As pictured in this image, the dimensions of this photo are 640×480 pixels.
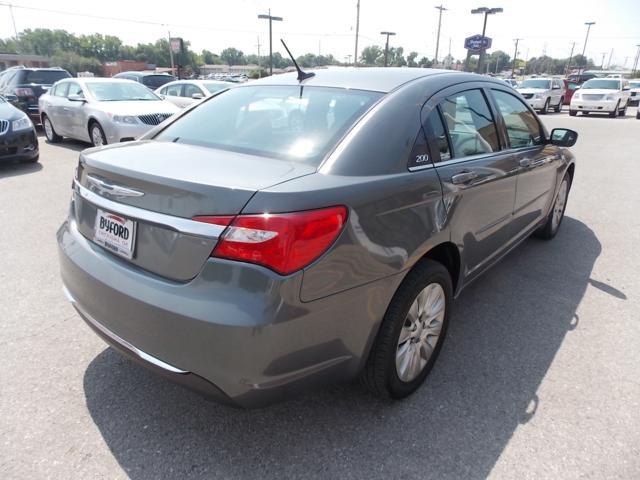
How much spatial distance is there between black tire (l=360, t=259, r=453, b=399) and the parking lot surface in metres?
0.17

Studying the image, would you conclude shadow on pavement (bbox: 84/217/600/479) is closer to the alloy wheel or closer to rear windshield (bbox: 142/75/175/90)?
the alloy wheel

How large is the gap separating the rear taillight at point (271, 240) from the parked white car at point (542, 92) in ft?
75.2

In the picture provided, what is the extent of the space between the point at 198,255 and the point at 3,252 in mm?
3552

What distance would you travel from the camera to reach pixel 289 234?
5.52ft

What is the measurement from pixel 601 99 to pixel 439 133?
2300 centimetres

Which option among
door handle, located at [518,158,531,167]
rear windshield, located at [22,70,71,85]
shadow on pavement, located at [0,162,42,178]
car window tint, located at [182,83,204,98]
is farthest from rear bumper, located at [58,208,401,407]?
rear windshield, located at [22,70,71,85]

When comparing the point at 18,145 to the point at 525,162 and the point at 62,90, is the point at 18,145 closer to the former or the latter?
the point at 62,90

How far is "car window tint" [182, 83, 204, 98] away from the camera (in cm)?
1193

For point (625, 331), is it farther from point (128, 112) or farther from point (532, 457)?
point (128, 112)

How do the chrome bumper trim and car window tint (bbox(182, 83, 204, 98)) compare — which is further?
car window tint (bbox(182, 83, 204, 98))

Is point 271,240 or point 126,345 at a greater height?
point 271,240

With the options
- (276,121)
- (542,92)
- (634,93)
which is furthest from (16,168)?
(634,93)

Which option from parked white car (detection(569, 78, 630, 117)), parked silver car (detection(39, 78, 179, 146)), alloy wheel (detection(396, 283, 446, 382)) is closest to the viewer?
alloy wheel (detection(396, 283, 446, 382))

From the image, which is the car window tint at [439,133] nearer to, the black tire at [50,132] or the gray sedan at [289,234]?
the gray sedan at [289,234]
